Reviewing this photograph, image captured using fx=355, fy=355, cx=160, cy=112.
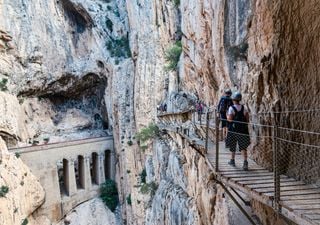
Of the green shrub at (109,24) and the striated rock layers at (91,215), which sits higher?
the green shrub at (109,24)

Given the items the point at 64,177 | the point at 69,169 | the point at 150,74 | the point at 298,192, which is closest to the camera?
the point at 298,192

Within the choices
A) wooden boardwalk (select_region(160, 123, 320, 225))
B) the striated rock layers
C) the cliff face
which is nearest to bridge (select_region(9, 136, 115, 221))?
A: the striated rock layers

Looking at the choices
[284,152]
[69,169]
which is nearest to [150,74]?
[69,169]

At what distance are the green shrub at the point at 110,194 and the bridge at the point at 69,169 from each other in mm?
527

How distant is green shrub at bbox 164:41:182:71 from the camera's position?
81.4 feet

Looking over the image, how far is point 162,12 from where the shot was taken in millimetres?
26906

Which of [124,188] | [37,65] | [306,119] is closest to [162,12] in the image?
[37,65]

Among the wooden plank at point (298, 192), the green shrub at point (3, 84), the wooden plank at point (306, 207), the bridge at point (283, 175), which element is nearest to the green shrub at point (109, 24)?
the green shrub at point (3, 84)

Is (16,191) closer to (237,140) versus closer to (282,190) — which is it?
(237,140)

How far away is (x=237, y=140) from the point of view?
683 cm

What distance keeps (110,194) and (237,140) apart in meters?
25.4

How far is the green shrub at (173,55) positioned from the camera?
24.8 metres

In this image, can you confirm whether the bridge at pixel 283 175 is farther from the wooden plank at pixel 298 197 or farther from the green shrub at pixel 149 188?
the green shrub at pixel 149 188

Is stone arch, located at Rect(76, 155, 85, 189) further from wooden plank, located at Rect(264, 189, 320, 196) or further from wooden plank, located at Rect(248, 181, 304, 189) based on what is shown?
wooden plank, located at Rect(264, 189, 320, 196)
